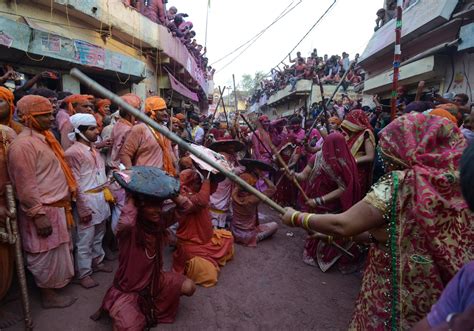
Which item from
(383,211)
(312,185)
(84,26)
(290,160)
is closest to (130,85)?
(84,26)

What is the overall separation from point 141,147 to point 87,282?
5.62ft

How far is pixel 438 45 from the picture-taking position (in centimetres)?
795

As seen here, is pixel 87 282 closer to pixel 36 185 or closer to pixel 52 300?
pixel 52 300

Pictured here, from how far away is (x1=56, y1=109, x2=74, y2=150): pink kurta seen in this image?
4.15m

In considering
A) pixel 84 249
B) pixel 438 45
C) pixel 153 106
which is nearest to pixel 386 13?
pixel 438 45

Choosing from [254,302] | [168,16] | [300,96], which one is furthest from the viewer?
[300,96]

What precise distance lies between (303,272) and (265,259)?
0.61 m

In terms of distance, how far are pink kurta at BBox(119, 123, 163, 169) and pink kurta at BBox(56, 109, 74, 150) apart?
746 millimetres

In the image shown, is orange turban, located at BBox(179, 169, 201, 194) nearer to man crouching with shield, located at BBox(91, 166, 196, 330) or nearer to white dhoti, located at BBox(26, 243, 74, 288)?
man crouching with shield, located at BBox(91, 166, 196, 330)

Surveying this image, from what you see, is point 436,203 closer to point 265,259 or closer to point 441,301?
point 441,301

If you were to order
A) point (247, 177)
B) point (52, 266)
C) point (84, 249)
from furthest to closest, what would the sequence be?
point (247, 177)
point (84, 249)
point (52, 266)

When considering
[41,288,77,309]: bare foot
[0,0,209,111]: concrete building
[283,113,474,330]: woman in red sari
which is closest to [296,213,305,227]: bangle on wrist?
[283,113,474,330]: woman in red sari

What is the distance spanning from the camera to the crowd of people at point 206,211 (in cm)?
151

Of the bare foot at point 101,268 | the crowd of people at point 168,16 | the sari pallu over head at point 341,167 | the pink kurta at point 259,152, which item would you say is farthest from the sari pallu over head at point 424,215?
the crowd of people at point 168,16
